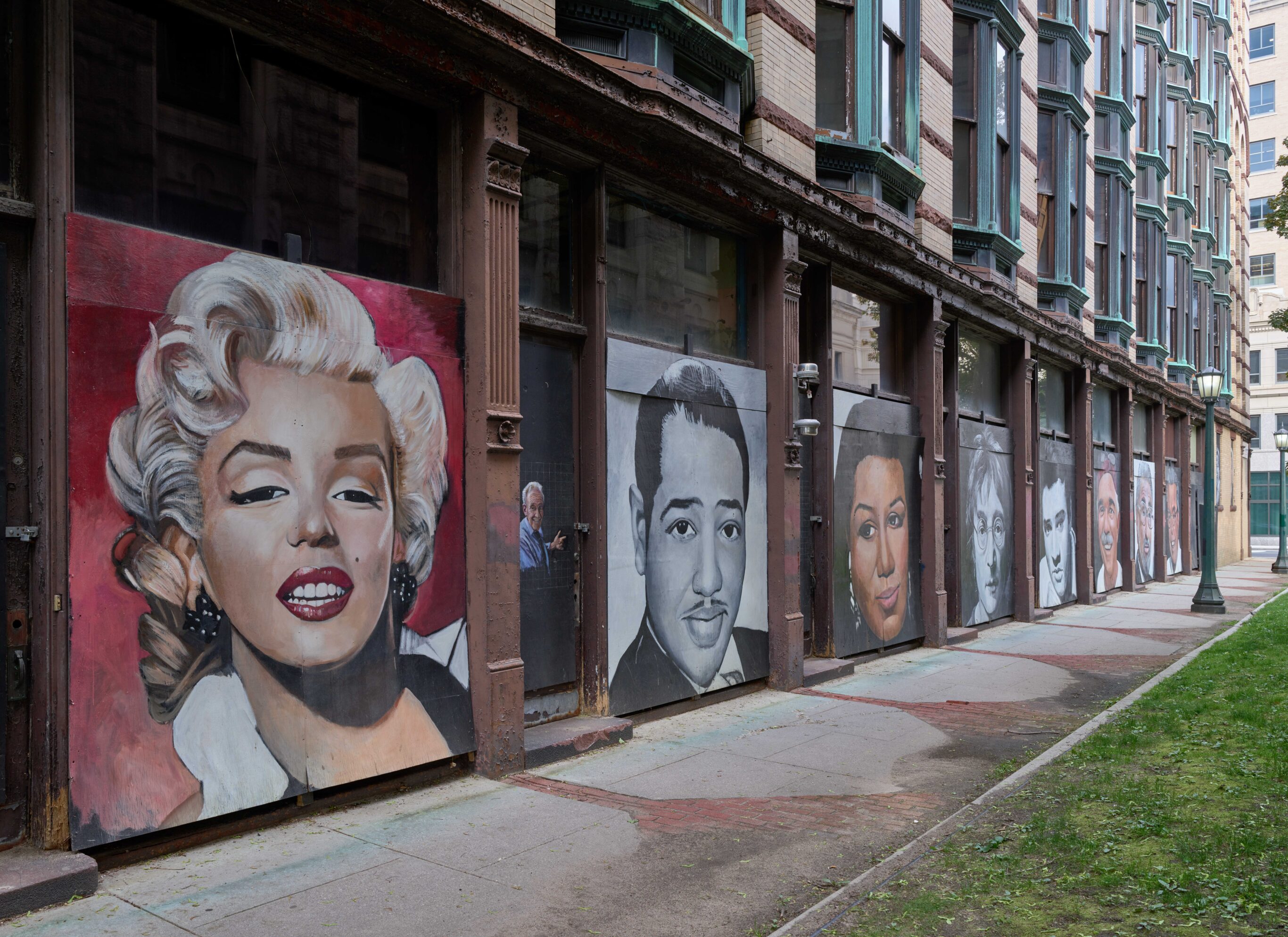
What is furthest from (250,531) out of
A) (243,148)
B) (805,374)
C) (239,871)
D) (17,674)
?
(805,374)

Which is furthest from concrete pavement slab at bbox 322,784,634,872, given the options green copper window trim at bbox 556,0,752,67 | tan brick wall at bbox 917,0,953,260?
tan brick wall at bbox 917,0,953,260

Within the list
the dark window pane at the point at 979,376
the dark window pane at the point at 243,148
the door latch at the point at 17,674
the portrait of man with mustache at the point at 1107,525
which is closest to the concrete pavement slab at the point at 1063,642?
the dark window pane at the point at 979,376

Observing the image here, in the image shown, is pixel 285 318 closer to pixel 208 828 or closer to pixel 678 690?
pixel 208 828

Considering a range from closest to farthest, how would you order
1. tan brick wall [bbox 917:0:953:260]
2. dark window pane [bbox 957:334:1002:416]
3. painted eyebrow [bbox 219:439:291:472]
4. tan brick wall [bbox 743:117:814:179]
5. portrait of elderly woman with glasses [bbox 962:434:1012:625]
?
1. painted eyebrow [bbox 219:439:291:472]
2. tan brick wall [bbox 743:117:814:179]
3. tan brick wall [bbox 917:0:953:260]
4. portrait of elderly woman with glasses [bbox 962:434:1012:625]
5. dark window pane [bbox 957:334:1002:416]

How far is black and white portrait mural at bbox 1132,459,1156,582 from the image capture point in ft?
85.4

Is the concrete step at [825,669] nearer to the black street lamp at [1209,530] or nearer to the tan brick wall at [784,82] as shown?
the tan brick wall at [784,82]

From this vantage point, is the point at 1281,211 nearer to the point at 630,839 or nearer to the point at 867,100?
the point at 867,100

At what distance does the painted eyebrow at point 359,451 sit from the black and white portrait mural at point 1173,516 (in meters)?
27.5

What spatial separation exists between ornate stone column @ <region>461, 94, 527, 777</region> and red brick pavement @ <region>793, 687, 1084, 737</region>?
4.29 metres

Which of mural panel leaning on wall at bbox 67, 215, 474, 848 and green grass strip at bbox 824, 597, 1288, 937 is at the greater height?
mural panel leaning on wall at bbox 67, 215, 474, 848

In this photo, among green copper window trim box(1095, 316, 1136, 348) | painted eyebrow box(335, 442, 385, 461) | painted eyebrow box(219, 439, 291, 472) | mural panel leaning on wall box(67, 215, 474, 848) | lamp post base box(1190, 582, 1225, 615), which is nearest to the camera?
mural panel leaning on wall box(67, 215, 474, 848)

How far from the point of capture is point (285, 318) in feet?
20.4

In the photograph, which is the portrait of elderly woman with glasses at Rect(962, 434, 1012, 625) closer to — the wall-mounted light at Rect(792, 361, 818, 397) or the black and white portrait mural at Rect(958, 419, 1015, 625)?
the black and white portrait mural at Rect(958, 419, 1015, 625)

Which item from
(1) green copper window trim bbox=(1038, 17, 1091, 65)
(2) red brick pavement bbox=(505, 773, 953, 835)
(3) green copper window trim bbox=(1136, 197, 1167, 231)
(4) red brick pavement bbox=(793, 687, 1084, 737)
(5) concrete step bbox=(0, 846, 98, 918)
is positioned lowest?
(4) red brick pavement bbox=(793, 687, 1084, 737)
